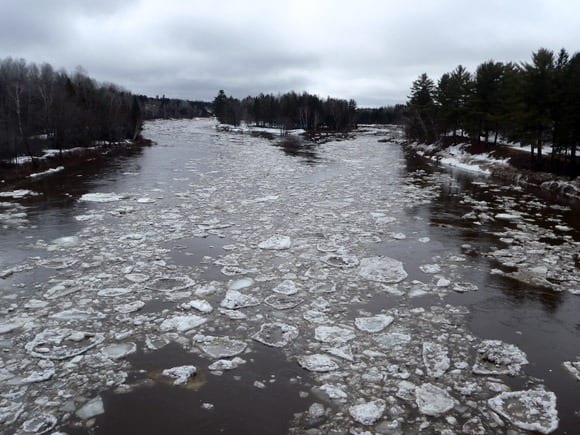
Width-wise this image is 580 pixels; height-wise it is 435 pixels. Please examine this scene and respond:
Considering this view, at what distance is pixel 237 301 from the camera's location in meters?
7.82

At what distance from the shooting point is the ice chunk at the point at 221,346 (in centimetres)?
610

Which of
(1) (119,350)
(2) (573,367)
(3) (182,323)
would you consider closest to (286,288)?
(3) (182,323)

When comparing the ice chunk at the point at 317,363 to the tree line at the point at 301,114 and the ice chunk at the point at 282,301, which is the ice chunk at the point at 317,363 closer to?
the ice chunk at the point at 282,301

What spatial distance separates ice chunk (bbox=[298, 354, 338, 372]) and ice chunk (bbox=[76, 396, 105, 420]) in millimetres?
2708

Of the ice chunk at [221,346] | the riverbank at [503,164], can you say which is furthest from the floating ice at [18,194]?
the riverbank at [503,164]

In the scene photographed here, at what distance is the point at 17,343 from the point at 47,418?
2.14 metres

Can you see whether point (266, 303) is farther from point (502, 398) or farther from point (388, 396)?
point (502, 398)

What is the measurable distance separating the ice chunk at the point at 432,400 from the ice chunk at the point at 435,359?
0.34 meters

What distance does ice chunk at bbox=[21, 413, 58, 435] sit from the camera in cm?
445

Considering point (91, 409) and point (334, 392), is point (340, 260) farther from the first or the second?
point (91, 409)

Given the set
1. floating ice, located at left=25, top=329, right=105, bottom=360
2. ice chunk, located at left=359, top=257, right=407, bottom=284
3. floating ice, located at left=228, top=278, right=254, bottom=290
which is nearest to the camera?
floating ice, located at left=25, top=329, right=105, bottom=360

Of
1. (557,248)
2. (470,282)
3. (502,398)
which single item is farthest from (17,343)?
(557,248)

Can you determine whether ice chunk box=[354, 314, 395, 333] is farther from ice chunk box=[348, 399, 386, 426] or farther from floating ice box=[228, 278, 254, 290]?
floating ice box=[228, 278, 254, 290]

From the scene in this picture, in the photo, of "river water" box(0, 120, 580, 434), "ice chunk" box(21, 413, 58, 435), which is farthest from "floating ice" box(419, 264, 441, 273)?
"ice chunk" box(21, 413, 58, 435)
